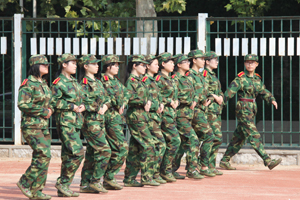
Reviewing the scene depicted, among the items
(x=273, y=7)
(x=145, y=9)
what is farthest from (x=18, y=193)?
(x=273, y=7)

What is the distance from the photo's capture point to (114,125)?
8.18 metres

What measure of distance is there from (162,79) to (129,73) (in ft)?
1.81

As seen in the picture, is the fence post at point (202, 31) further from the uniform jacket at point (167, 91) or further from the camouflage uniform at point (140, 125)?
the camouflage uniform at point (140, 125)

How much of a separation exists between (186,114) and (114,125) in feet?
5.32

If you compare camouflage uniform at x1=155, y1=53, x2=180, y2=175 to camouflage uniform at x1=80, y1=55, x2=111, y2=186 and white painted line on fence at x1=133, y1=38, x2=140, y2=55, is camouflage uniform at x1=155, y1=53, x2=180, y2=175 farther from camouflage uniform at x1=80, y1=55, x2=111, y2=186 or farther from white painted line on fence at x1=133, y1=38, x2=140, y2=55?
white painted line on fence at x1=133, y1=38, x2=140, y2=55

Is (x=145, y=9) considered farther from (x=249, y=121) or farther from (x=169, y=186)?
(x=169, y=186)

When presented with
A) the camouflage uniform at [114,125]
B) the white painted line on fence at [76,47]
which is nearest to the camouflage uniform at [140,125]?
the camouflage uniform at [114,125]

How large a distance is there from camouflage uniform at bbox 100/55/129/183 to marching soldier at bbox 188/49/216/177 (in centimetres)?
179

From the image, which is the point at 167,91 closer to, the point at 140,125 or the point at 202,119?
the point at 140,125

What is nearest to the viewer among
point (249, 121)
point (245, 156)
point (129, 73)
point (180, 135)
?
point (129, 73)

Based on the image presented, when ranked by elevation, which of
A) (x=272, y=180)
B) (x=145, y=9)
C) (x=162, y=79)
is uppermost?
(x=145, y=9)

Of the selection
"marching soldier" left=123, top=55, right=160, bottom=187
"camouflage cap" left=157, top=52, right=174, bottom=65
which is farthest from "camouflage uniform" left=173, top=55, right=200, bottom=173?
"marching soldier" left=123, top=55, right=160, bottom=187

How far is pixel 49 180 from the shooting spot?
9.37 metres

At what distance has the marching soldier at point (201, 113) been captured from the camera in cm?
982
